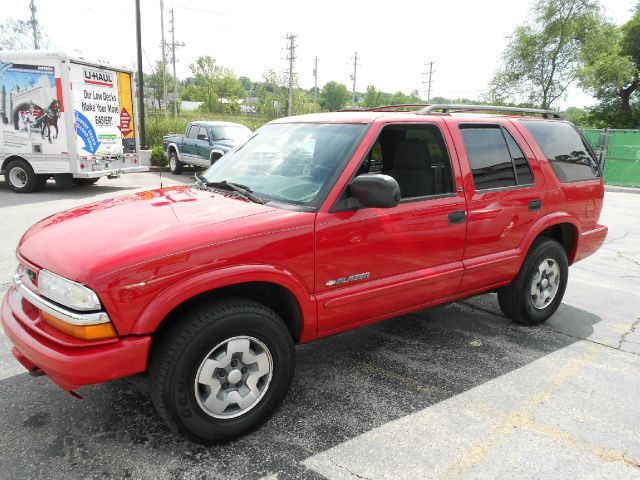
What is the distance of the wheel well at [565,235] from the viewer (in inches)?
174

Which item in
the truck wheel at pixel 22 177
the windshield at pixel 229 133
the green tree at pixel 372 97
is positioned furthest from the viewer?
the green tree at pixel 372 97

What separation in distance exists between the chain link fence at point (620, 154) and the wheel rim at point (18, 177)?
16.9m

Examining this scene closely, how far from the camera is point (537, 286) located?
429cm

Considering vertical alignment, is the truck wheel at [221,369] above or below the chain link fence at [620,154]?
below

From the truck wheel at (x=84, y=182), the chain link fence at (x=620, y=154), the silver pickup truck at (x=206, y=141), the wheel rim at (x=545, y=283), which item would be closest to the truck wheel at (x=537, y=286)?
the wheel rim at (x=545, y=283)

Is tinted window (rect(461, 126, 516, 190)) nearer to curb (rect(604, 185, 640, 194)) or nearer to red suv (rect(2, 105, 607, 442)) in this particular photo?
red suv (rect(2, 105, 607, 442))

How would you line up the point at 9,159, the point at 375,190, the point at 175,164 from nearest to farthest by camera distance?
1. the point at 375,190
2. the point at 9,159
3. the point at 175,164

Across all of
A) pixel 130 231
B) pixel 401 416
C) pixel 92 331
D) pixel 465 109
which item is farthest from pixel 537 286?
pixel 92 331

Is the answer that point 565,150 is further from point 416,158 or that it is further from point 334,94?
point 334,94

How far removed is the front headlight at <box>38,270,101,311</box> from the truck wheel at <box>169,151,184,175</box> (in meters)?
14.9

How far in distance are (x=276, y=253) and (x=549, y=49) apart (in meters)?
29.5

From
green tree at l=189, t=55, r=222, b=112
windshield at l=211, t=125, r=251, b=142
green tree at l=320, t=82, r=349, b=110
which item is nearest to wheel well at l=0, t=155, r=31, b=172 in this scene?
windshield at l=211, t=125, r=251, b=142

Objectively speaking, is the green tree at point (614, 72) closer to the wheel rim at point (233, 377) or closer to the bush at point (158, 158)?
the bush at point (158, 158)

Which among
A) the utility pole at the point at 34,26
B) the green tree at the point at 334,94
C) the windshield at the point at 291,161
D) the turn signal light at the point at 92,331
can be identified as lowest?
the turn signal light at the point at 92,331
